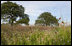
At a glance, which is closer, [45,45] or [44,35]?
[45,45]

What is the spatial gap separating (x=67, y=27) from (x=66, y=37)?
73 centimetres

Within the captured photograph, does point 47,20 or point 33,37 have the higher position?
point 33,37

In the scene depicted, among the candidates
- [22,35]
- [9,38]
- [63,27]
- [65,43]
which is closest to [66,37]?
[65,43]

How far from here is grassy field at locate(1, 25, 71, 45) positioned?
239 inches

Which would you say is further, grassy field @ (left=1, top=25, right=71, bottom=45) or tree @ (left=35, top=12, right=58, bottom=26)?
tree @ (left=35, top=12, right=58, bottom=26)

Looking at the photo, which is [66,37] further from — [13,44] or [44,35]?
[13,44]

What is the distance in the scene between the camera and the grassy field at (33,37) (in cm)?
607

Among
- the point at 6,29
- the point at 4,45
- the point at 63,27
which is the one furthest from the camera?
the point at 63,27

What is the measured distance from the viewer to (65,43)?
622 cm

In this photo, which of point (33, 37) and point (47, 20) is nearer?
point (33, 37)

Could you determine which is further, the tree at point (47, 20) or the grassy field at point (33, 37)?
the tree at point (47, 20)

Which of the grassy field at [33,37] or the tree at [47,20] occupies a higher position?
the grassy field at [33,37]

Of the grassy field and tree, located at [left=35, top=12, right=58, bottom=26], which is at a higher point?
the grassy field

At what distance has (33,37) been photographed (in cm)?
648
